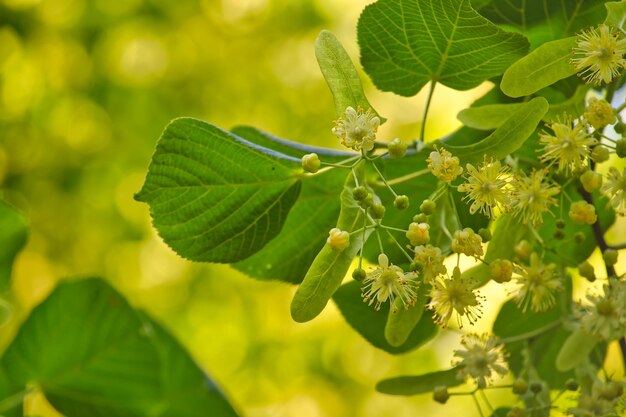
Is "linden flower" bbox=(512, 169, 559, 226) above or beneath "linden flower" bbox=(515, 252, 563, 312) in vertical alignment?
above

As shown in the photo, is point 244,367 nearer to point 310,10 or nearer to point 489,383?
point 310,10

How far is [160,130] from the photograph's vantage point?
12.1 feet

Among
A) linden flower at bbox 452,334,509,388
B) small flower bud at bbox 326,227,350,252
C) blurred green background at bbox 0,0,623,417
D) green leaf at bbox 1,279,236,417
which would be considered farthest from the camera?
blurred green background at bbox 0,0,623,417

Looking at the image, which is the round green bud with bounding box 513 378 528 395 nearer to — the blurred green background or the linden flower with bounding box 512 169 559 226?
the linden flower with bounding box 512 169 559 226

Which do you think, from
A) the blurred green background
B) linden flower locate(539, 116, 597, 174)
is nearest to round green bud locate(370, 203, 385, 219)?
linden flower locate(539, 116, 597, 174)

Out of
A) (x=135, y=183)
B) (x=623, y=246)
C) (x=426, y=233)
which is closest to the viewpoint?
(x=426, y=233)

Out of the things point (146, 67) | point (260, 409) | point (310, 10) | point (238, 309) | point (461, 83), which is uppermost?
point (310, 10)

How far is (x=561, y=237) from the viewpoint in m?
0.64

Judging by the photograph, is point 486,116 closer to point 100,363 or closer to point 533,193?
point 533,193

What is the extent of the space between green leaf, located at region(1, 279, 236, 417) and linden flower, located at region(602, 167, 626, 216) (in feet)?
1.52

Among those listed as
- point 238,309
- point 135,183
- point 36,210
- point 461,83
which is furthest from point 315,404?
point 461,83

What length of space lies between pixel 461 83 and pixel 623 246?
7.6 inches

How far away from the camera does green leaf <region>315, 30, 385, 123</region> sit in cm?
53

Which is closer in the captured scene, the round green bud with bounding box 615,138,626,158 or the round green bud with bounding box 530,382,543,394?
the round green bud with bounding box 615,138,626,158
